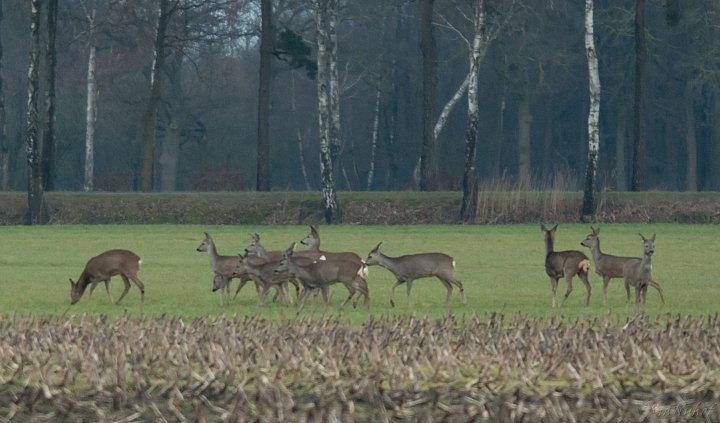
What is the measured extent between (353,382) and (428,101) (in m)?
46.9

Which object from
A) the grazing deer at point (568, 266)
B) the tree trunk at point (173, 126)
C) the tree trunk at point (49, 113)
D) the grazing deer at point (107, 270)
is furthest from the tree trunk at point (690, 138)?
the grazing deer at point (107, 270)

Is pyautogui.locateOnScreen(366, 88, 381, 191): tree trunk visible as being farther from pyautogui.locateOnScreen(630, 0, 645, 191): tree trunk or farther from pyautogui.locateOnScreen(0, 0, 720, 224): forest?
pyautogui.locateOnScreen(630, 0, 645, 191): tree trunk

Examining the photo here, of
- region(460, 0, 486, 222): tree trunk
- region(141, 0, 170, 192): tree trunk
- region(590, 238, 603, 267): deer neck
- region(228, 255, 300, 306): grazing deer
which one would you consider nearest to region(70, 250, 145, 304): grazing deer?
region(228, 255, 300, 306): grazing deer

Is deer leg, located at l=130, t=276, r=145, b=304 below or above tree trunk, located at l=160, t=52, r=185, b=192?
below

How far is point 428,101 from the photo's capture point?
5797 centimetres

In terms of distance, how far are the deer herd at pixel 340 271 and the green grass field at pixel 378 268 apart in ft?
0.99

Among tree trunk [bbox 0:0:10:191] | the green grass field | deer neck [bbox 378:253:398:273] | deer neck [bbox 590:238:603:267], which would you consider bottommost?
the green grass field

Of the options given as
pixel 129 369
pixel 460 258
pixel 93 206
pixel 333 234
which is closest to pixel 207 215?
pixel 93 206

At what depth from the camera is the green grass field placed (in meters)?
22.5

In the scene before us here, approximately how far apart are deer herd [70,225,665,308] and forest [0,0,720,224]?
2881 cm

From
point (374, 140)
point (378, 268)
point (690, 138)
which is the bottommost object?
point (378, 268)

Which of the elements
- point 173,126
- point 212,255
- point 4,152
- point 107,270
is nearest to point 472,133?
point 4,152

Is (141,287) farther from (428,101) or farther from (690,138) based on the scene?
(690,138)

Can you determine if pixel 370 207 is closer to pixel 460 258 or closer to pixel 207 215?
A: pixel 207 215
